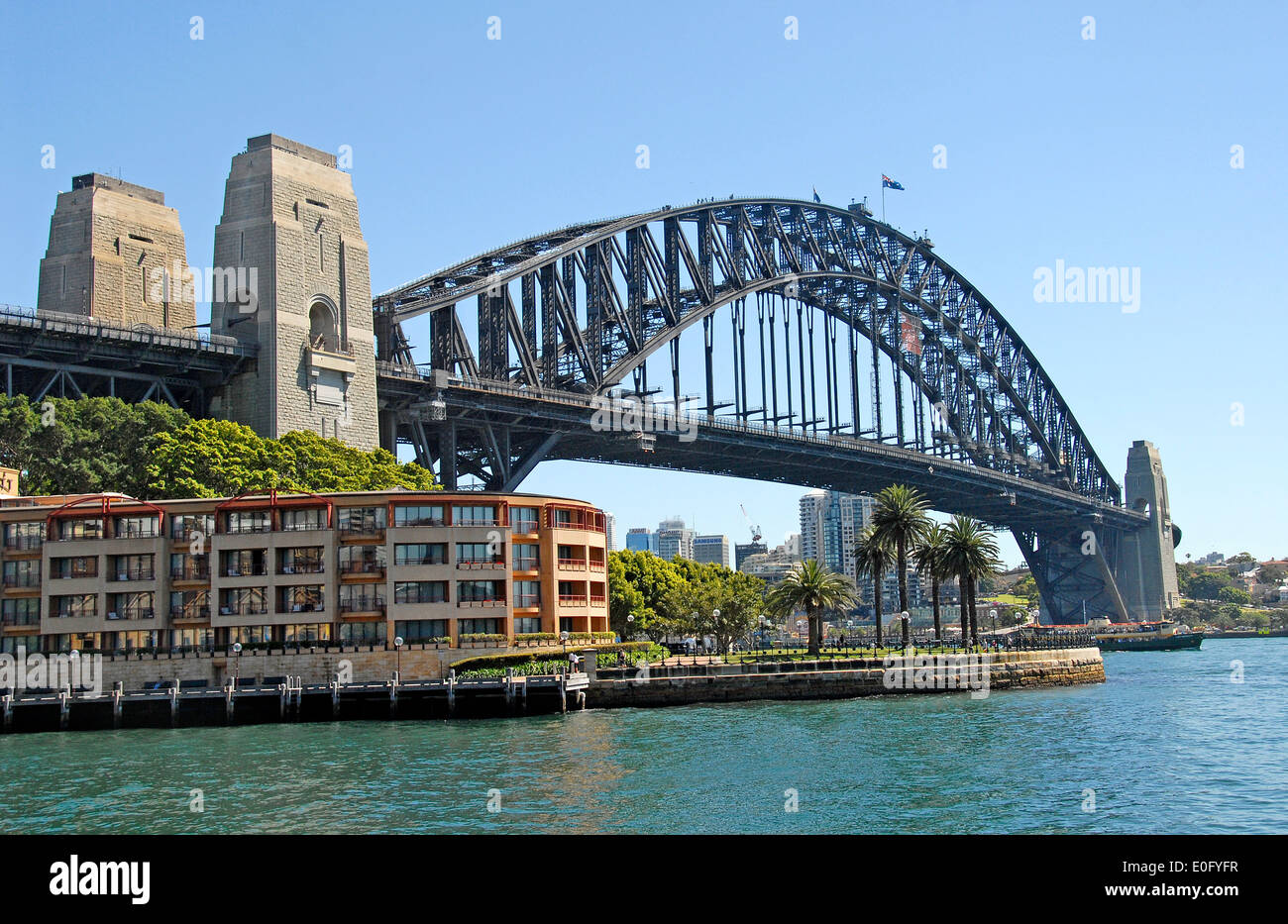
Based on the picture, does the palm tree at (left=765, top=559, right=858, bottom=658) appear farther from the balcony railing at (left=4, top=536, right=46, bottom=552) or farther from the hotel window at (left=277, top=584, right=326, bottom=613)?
the balcony railing at (left=4, top=536, right=46, bottom=552)

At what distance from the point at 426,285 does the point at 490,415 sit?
43.4 feet

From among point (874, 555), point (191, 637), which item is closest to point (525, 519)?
point (191, 637)

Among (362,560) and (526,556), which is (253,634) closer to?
(362,560)

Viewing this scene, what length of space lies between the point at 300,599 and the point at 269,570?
247cm

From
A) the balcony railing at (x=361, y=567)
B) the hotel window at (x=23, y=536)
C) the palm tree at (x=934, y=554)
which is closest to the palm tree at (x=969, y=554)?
the palm tree at (x=934, y=554)

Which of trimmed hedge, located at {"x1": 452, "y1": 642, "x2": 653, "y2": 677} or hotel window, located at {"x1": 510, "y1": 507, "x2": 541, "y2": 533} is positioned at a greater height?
hotel window, located at {"x1": 510, "y1": 507, "x2": 541, "y2": 533}

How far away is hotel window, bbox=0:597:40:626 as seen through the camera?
79750 millimetres

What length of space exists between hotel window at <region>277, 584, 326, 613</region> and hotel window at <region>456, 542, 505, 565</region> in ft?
27.9

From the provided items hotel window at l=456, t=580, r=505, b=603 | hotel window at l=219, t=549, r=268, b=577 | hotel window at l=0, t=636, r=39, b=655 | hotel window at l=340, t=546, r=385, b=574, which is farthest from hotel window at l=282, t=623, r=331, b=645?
hotel window at l=0, t=636, r=39, b=655

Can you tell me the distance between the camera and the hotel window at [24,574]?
7988 centimetres

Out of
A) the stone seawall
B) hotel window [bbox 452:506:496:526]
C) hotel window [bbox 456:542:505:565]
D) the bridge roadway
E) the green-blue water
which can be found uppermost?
the bridge roadway

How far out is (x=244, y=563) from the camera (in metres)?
77.8

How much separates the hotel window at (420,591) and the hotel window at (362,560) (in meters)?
1.65
